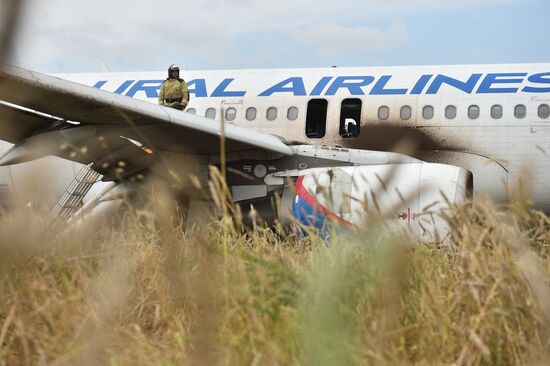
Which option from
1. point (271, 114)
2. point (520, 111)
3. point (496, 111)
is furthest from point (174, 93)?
point (520, 111)

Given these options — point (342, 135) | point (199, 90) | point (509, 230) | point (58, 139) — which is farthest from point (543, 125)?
point (509, 230)

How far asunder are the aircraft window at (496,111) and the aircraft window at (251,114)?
153 inches

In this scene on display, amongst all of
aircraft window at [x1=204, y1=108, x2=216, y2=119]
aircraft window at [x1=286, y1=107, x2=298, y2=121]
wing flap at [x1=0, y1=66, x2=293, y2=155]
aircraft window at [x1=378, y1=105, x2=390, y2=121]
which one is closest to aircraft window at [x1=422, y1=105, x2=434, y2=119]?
aircraft window at [x1=378, y1=105, x2=390, y2=121]

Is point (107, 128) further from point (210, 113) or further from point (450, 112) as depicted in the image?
point (450, 112)

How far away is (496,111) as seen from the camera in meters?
10.4

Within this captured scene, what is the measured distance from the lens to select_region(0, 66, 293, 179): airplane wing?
736cm

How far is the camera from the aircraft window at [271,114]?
36.9 ft

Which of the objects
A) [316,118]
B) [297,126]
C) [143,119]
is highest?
[316,118]

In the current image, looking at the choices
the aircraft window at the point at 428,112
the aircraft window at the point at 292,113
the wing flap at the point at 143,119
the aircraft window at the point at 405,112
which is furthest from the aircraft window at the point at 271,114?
the aircraft window at the point at 428,112

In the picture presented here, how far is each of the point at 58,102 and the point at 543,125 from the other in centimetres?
712

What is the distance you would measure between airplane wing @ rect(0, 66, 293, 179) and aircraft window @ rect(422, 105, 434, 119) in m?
2.67

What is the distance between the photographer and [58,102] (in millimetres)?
7492

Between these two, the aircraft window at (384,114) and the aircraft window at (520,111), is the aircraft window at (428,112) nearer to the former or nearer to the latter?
the aircraft window at (384,114)

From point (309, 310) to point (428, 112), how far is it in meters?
9.51
